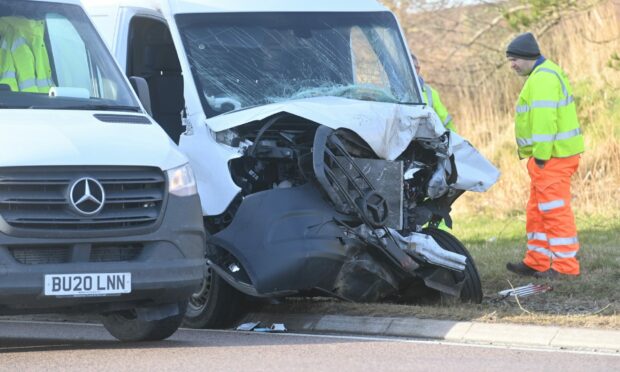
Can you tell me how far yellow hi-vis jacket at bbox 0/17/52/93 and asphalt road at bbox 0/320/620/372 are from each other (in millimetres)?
1642

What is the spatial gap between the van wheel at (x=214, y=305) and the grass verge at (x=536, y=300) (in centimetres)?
69

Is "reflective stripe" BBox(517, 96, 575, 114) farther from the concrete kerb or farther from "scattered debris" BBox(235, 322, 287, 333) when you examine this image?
"scattered debris" BBox(235, 322, 287, 333)

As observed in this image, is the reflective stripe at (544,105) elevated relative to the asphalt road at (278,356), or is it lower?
elevated

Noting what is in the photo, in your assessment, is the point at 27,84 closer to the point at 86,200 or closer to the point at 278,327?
the point at 86,200

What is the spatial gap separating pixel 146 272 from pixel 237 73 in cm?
274

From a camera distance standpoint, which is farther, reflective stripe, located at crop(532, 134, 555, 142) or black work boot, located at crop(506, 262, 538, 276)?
black work boot, located at crop(506, 262, 538, 276)

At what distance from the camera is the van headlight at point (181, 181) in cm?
809

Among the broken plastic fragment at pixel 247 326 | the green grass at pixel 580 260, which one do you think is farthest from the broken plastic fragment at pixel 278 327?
the green grass at pixel 580 260

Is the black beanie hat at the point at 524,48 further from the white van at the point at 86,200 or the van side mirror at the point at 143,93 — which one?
the white van at the point at 86,200

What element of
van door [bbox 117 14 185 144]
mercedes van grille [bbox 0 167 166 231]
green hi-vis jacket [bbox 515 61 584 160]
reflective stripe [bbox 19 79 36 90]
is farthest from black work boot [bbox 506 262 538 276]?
reflective stripe [bbox 19 79 36 90]

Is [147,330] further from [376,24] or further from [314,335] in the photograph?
[376,24]

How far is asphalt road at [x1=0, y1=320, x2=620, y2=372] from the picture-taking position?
7.40m

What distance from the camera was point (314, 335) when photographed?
9.25 metres

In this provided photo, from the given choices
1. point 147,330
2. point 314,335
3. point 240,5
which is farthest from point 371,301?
point 240,5
